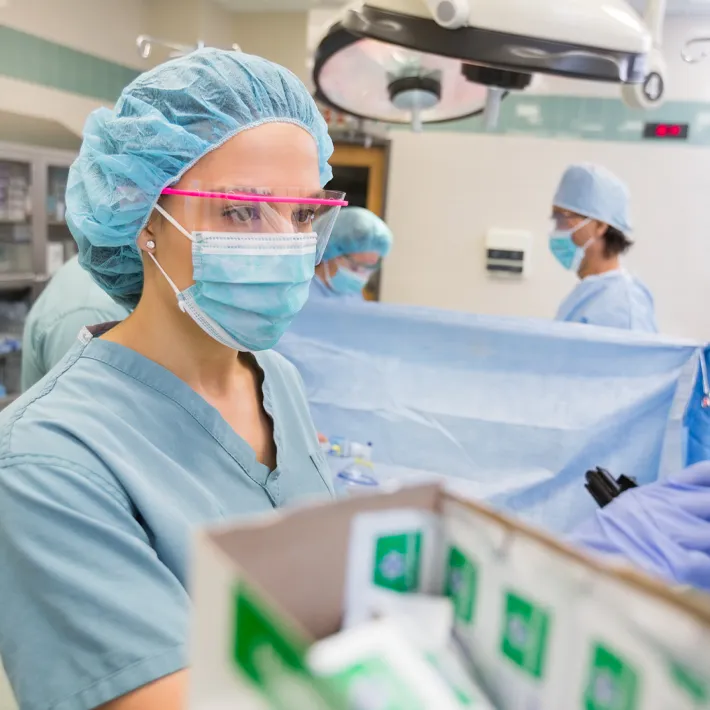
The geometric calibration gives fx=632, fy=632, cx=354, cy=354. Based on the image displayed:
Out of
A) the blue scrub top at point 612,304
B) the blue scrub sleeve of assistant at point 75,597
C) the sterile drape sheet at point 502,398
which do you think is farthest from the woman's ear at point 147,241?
the blue scrub top at point 612,304

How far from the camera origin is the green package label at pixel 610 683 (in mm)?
229

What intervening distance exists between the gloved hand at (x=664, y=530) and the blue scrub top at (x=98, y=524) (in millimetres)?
568

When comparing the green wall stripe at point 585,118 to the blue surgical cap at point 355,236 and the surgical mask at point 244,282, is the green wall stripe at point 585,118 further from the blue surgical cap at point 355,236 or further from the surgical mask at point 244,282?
the surgical mask at point 244,282

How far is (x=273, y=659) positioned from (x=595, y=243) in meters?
Answer: 2.46

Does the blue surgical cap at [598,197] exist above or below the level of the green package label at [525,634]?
above

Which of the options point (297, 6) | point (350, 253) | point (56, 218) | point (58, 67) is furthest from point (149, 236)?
point (297, 6)

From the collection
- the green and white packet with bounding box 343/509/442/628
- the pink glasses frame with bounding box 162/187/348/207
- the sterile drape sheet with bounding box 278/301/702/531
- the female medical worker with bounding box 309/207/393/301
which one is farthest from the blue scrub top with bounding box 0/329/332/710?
the female medical worker with bounding box 309/207/393/301

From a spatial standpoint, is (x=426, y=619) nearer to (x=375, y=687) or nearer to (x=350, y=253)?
(x=375, y=687)

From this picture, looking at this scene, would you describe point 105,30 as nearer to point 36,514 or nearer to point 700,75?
point 700,75

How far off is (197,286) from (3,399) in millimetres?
2771

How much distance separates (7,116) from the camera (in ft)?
10.4

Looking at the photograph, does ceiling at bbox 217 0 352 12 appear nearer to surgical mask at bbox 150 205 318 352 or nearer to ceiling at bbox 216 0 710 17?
ceiling at bbox 216 0 710 17

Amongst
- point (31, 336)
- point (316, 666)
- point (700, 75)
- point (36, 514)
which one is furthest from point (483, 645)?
point (700, 75)

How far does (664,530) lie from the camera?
3.10ft
